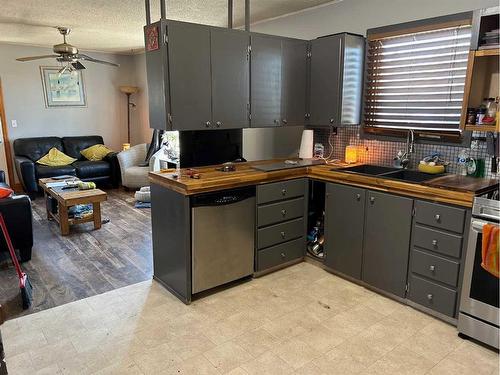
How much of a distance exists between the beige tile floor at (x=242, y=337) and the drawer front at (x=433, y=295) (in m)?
0.10

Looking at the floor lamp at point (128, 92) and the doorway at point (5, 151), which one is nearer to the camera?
the doorway at point (5, 151)

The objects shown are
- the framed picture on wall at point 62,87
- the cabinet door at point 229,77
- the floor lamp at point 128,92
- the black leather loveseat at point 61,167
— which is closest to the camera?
the cabinet door at point 229,77

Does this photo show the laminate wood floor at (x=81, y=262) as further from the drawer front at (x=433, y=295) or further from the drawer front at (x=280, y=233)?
the drawer front at (x=433, y=295)

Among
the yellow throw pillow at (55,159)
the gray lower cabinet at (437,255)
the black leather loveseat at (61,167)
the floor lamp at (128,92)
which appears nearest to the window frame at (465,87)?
the gray lower cabinet at (437,255)

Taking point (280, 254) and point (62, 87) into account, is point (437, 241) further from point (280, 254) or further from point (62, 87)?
point (62, 87)

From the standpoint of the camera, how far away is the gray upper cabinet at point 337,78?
322 cm

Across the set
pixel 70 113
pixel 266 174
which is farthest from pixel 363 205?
pixel 70 113

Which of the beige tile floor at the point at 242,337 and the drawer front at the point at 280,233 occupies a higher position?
the drawer front at the point at 280,233

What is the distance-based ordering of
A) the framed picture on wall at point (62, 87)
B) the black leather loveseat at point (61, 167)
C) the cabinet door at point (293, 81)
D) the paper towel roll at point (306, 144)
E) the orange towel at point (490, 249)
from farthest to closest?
the framed picture on wall at point (62, 87), the black leather loveseat at point (61, 167), the paper towel roll at point (306, 144), the cabinet door at point (293, 81), the orange towel at point (490, 249)

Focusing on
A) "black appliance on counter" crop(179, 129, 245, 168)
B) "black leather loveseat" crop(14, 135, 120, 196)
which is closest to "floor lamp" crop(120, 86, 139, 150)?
"black leather loveseat" crop(14, 135, 120, 196)

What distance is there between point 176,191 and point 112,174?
14.7 ft

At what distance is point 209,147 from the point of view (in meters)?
3.35

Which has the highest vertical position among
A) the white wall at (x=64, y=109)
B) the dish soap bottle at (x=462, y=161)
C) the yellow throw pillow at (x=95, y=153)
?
the white wall at (x=64, y=109)

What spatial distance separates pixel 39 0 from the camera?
350 cm
